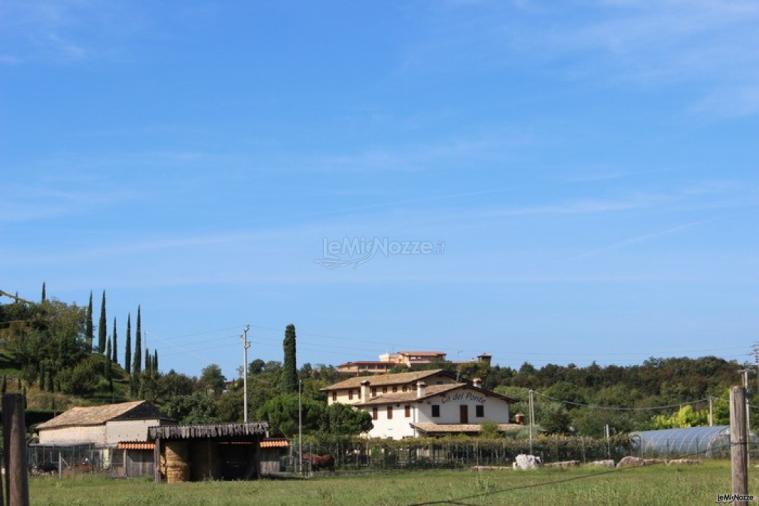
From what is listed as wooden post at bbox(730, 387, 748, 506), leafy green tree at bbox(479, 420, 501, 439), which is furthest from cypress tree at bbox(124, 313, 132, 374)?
wooden post at bbox(730, 387, 748, 506)

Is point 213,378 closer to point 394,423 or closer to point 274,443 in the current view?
point 394,423

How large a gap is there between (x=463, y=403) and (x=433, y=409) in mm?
3143

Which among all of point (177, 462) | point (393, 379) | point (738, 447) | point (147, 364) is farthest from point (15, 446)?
point (147, 364)

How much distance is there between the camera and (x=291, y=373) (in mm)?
107375

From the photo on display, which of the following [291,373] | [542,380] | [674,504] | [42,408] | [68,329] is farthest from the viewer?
[542,380]

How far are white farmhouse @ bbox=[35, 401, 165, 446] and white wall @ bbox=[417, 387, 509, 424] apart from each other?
2376cm

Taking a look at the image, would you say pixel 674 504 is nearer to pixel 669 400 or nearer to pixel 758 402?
pixel 758 402

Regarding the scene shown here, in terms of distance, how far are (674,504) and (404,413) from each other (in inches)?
2954

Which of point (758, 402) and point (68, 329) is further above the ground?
point (68, 329)

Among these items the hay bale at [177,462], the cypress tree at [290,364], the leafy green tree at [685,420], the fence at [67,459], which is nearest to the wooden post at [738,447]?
the hay bale at [177,462]

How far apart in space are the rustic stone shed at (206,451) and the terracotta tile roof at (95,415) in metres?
27.6

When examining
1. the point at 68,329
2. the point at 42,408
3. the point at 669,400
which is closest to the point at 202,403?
the point at 42,408

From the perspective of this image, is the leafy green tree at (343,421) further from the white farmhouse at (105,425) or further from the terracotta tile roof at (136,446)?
the terracotta tile roof at (136,446)

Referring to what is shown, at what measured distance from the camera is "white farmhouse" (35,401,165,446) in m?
77.2
